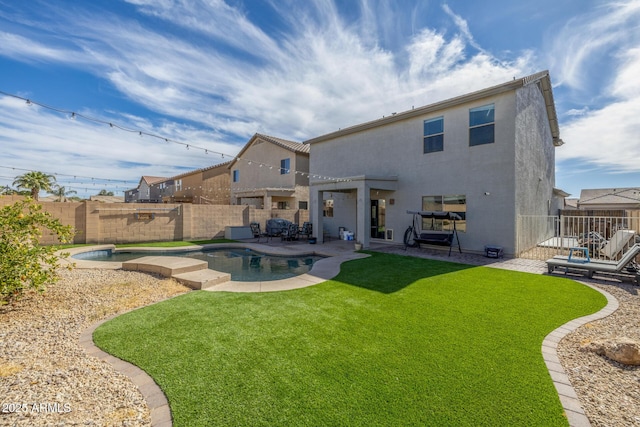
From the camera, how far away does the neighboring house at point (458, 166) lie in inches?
396

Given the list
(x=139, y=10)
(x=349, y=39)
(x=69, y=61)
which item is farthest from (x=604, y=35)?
(x=69, y=61)

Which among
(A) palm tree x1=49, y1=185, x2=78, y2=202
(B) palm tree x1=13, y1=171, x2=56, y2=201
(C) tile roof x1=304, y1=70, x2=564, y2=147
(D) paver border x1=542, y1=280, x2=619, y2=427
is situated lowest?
(D) paver border x1=542, y1=280, x2=619, y2=427

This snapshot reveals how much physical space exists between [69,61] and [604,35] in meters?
17.3

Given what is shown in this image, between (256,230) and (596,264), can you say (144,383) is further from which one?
(256,230)

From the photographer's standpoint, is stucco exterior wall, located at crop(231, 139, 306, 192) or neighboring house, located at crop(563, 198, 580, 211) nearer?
stucco exterior wall, located at crop(231, 139, 306, 192)

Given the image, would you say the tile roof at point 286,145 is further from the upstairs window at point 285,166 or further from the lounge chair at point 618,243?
the lounge chair at point 618,243

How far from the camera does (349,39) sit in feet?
33.2

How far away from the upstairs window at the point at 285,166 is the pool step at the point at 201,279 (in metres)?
13.9

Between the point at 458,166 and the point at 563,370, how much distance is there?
30.4 ft

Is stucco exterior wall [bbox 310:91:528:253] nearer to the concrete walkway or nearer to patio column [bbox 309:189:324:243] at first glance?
patio column [bbox 309:189:324:243]

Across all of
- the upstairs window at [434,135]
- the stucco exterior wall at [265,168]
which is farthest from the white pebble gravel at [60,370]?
the stucco exterior wall at [265,168]

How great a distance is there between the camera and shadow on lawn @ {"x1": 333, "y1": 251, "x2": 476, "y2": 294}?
21.3ft

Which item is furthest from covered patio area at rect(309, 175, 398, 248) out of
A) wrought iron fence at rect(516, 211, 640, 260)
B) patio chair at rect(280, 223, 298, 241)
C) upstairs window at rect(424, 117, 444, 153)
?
wrought iron fence at rect(516, 211, 640, 260)

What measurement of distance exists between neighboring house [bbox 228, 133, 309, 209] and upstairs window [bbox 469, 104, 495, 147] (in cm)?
1060
